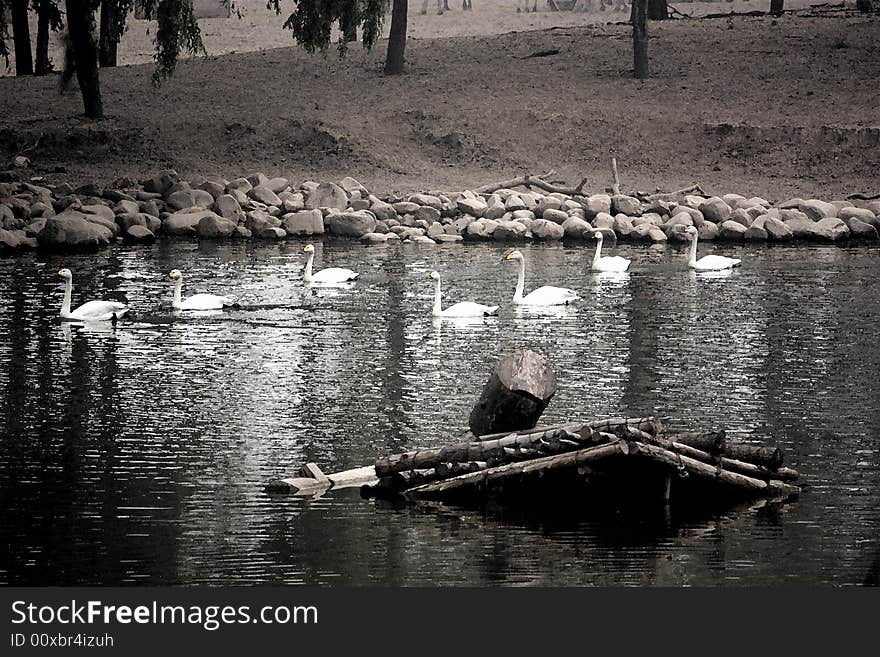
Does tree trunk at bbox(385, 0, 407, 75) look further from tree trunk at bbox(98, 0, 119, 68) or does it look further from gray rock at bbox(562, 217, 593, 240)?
gray rock at bbox(562, 217, 593, 240)

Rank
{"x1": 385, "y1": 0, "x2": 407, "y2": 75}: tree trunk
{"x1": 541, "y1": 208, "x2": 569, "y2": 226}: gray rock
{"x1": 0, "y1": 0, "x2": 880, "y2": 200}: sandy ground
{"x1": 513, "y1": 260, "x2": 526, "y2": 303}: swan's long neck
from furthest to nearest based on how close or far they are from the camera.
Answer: {"x1": 385, "y1": 0, "x2": 407, "y2": 75}: tree trunk < {"x1": 0, "y1": 0, "x2": 880, "y2": 200}: sandy ground < {"x1": 541, "y1": 208, "x2": 569, "y2": 226}: gray rock < {"x1": 513, "y1": 260, "x2": 526, "y2": 303}: swan's long neck

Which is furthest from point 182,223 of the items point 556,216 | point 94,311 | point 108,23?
point 94,311

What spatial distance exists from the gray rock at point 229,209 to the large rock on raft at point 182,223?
33cm

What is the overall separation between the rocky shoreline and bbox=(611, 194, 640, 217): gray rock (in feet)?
0.07

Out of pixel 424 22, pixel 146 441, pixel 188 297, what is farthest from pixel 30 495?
pixel 424 22

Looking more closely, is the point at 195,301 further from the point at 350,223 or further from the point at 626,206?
the point at 626,206

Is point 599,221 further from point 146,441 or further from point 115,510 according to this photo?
point 115,510

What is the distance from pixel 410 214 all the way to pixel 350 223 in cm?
148

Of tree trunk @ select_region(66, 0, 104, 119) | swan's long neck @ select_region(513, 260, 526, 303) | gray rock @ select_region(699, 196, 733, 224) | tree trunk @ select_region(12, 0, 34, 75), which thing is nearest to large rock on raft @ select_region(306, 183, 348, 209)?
tree trunk @ select_region(66, 0, 104, 119)

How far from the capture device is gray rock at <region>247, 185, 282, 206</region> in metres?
31.2

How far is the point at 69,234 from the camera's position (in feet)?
88.6

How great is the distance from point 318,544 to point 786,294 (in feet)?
43.9

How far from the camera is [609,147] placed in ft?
117

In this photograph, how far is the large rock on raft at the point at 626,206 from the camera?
30594mm
